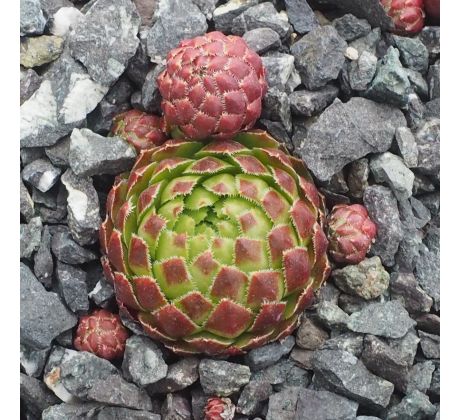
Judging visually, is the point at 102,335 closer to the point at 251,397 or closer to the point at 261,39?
the point at 251,397

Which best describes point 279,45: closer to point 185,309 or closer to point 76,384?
point 185,309

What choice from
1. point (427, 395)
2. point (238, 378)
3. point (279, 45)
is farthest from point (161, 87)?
point (427, 395)

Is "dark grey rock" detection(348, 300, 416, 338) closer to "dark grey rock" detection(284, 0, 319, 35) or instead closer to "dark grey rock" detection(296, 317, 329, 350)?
"dark grey rock" detection(296, 317, 329, 350)

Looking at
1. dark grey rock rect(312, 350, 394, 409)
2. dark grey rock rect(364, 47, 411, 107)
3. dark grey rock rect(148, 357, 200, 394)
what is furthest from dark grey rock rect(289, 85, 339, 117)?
dark grey rock rect(148, 357, 200, 394)

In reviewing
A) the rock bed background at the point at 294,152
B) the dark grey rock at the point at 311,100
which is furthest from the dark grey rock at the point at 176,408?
the dark grey rock at the point at 311,100

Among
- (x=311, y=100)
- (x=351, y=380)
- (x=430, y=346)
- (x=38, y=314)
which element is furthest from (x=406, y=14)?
(x=38, y=314)
